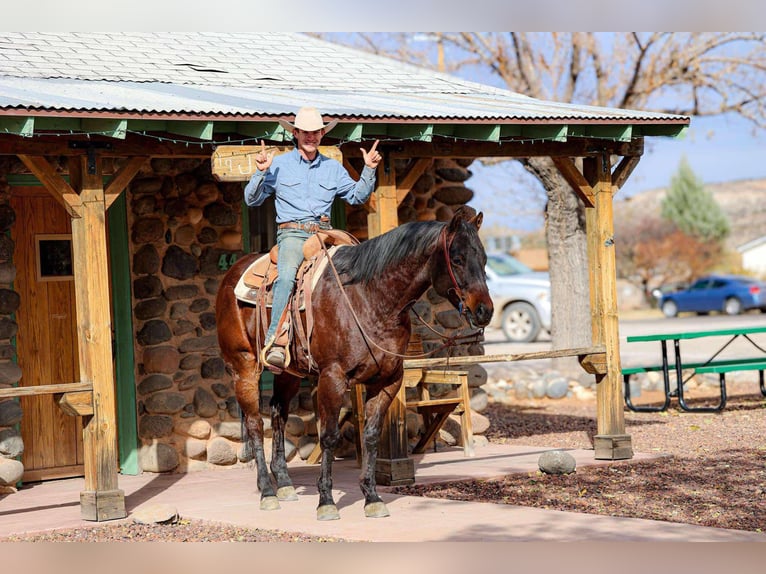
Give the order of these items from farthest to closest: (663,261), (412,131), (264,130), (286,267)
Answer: (663,261) → (412,131) → (264,130) → (286,267)

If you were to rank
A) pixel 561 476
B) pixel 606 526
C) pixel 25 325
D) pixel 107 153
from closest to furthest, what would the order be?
pixel 606 526 → pixel 107 153 → pixel 561 476 → pixel 25 325

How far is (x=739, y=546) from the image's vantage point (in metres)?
6.04

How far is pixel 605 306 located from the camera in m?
9.75

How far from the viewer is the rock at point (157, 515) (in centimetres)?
737

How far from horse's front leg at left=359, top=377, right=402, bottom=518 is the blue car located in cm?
2799

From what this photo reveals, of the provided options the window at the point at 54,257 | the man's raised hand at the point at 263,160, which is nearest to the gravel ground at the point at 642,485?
the man's raised hand at the point at 263,160

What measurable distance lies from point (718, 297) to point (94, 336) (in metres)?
29.1

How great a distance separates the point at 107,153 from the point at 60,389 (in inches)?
66.8

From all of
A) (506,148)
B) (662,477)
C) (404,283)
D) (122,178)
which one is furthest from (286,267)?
(662,477)

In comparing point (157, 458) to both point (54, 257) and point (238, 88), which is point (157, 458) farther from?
point (238, 88)

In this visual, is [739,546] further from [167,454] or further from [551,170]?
[551,170]

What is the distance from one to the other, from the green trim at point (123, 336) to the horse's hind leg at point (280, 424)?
194 centimetres

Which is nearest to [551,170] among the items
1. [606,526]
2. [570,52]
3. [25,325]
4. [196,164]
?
[570,52]

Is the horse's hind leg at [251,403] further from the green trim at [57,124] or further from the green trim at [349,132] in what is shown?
the green trim at [57,124]
